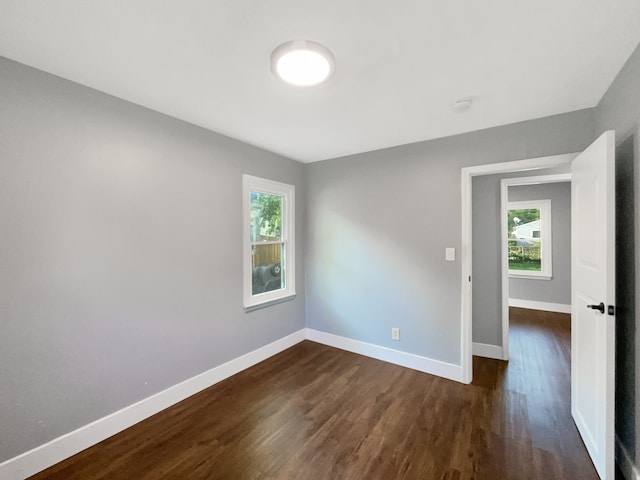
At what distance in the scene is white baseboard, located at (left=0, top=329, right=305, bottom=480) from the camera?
1.60m

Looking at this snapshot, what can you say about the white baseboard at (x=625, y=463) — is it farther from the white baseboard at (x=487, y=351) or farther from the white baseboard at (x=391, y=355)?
the white baseboard at (x=487, y=351)

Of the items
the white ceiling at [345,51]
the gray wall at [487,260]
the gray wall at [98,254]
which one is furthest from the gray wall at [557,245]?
the gray wall at [98,254]

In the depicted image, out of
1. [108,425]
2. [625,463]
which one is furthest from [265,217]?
[625,463]

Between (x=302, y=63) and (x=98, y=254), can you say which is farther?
(x=98, y=254)

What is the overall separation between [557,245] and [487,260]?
307 centimetres

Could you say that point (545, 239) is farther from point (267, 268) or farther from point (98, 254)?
point (98, 254)

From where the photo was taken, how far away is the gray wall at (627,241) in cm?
149

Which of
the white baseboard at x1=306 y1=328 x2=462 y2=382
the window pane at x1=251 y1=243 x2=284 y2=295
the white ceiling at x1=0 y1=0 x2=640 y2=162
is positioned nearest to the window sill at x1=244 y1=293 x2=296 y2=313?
the window pane at x1=251 y1=243 x2=284 y2=295

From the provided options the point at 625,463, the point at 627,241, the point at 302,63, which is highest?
the point at 302,63

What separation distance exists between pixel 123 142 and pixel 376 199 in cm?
247

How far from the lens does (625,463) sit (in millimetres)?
1577

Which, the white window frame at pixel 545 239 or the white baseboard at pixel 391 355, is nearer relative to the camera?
the white baseboard at pixel 391 355

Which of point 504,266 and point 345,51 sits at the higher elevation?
point 345,51

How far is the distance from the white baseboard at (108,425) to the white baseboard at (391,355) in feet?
3.43
